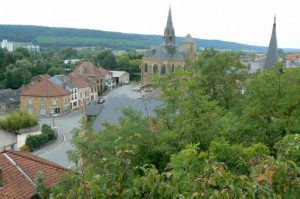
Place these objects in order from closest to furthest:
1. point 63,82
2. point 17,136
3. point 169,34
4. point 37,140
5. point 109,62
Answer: point 37,140 < point 17,136 < point 63,82 < point 169,34 < point 109,62

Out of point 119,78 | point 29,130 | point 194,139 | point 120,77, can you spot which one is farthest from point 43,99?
point 194,139

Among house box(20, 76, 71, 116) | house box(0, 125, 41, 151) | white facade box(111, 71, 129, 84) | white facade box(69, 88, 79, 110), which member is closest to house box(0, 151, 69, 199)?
house box(0, 125, 41, 151)

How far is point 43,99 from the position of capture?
2064 inches

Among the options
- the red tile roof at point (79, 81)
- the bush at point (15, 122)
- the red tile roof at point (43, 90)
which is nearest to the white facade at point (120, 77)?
the red tile roof at point (79, 81)

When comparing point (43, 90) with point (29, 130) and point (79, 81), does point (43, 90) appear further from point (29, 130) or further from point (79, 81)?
point (29, 130)

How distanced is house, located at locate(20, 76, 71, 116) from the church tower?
25.4 meters

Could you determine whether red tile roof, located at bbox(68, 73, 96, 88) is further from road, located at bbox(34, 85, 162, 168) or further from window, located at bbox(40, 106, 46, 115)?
road, located at bbox(34, 85, 162, 168)

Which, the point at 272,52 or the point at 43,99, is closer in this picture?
the point at 272,52

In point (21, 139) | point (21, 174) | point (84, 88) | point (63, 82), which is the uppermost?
point (21, 174)

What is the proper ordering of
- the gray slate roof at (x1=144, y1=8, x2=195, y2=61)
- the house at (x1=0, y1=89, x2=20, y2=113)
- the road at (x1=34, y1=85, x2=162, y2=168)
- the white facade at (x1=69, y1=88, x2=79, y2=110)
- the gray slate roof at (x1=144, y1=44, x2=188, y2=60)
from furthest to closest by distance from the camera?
the gray slate roof at (x1=144, y1=8, x2=195, y2=61), the gray slate roof at (x1=144, y1=44, x2=188, y2=60), the white facade at (x1=69, y1=88, x2=79, y2=110), the house at (x1=0, y1=89, x2=20, y2=113), the road at (x1=34, y1=85, x2=162, y2=168)

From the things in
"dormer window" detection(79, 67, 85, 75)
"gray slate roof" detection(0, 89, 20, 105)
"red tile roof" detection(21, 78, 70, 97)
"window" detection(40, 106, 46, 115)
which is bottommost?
"window" detection(40, 106, 46, 115)

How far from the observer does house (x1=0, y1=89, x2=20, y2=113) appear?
55.5m

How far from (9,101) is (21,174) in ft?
155

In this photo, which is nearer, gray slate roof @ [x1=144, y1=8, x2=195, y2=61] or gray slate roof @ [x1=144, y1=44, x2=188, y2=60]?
gray slate roof @ [x1=144, y1=44, x2=188, y2=60]
